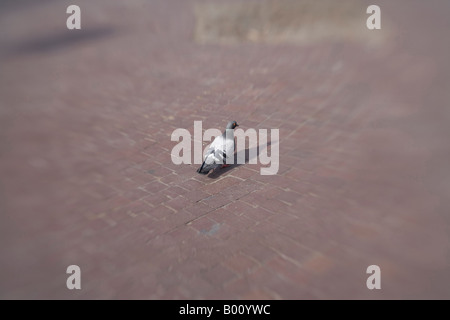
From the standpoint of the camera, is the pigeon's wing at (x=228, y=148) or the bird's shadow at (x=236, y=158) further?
the bird's shadow at (x=236, y=158)

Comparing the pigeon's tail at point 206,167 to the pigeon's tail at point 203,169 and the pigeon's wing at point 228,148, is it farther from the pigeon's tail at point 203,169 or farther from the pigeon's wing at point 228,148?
the pigeon's wing at point 228,148

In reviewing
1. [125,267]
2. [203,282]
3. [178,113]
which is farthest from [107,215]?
[178,113]

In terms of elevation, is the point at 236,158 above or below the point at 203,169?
above

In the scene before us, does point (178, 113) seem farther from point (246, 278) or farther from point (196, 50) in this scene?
point (246, 278)

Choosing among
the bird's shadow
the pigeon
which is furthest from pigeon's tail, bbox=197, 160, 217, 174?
the bird's shadow

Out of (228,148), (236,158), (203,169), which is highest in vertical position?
(228,148)

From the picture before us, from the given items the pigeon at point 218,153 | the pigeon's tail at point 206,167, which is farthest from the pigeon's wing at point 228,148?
the pigeon's tail at point 206,167

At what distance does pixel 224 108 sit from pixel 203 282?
121 inches

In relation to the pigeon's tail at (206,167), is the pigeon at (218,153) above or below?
above

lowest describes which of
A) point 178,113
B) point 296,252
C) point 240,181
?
point 296,252

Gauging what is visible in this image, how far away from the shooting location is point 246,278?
96.5 inches

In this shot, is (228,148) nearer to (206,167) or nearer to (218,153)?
(218,153)

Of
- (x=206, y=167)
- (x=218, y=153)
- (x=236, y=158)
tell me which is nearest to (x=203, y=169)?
(x=206, y=167)

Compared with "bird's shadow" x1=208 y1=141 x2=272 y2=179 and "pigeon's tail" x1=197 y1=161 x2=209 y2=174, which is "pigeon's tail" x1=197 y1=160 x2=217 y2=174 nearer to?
"pigeon's tail" x1=197 y1=161 x2=209 y2=174
